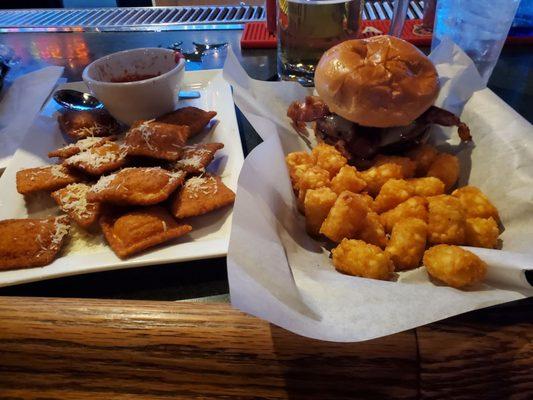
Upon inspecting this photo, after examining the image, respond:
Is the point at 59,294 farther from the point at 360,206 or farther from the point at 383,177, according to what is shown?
the point at 383,177

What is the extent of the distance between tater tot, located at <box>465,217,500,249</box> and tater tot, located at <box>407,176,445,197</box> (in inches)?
5.1

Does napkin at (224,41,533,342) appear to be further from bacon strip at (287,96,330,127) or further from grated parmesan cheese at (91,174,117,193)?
grated parmesan cheese at (91,174,117,193)

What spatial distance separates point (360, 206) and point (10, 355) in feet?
2.42

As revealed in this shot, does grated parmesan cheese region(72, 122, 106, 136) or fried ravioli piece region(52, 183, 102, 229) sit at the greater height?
fried ravioli piece region(52, 183, 102, 229)

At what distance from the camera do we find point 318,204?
968 millimetres

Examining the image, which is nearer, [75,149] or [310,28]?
[75,149]

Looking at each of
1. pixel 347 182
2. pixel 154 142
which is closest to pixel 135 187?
pixel 154 142

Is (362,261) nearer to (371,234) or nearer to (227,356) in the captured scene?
(371,234)

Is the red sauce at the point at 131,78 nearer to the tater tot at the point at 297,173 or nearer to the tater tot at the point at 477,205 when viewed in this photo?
the tater tot at the point at 297,173

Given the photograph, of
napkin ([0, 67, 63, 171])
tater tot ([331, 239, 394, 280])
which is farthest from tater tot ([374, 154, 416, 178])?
napkin ([0, 67, 63, 171])

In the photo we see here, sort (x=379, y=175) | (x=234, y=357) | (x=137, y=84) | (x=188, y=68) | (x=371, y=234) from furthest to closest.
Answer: (x=188, y=68) < (x=137, y=84) < (x=379, y=175) < (x=371, y=234) < (x=234, y=357)

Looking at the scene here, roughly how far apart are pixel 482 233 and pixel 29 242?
3.24ft

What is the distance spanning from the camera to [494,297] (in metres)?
0.74

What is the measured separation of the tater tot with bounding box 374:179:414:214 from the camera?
39.6 inches
